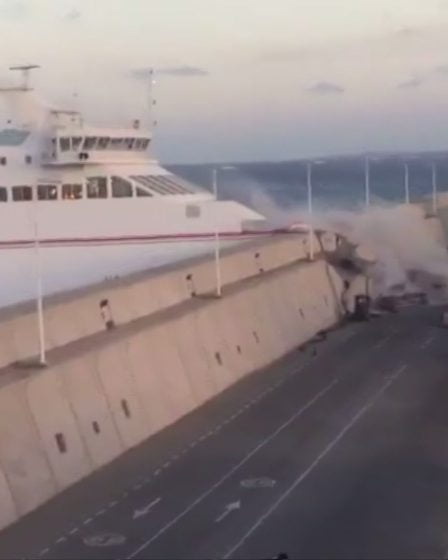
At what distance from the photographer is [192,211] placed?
2083 inches

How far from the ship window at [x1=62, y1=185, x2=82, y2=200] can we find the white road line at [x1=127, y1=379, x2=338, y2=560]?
2519 centimetres

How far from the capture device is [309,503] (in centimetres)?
1916

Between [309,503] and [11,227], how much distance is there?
35515 mm

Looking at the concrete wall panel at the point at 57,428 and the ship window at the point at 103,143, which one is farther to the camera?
the ship window at the point at 103,143

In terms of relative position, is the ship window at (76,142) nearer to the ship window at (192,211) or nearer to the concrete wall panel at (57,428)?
the ship window at (192,211)

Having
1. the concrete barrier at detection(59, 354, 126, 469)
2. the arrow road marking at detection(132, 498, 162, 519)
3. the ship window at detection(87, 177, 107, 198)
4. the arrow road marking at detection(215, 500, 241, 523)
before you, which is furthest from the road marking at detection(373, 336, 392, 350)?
the ship window at detection(87, 177, 107, 198)

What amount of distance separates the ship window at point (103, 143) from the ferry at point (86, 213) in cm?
5

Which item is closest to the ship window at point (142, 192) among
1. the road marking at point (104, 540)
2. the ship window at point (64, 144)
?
the ship window at point (64, 144)

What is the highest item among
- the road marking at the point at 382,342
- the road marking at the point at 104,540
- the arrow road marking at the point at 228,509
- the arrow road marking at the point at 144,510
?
the road marking at the point at 104,540

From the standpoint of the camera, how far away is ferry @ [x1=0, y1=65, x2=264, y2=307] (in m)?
52.6

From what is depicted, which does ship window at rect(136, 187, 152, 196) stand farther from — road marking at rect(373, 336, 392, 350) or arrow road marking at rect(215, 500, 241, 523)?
arrow road marking at rect(215, 500, 241, 523)

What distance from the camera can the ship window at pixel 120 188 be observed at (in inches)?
2098

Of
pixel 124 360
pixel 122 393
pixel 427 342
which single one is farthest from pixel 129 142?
pixel 122 393

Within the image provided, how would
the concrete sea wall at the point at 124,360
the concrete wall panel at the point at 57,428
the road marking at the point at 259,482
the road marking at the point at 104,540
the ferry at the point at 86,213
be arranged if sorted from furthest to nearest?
the ferry at the point at 86,213
the road marking at the point at 259,482
the concrete wall panel at the point at 57,428
the concrete sea wall at the point at 124,360
the road marking at the point at 104,540
